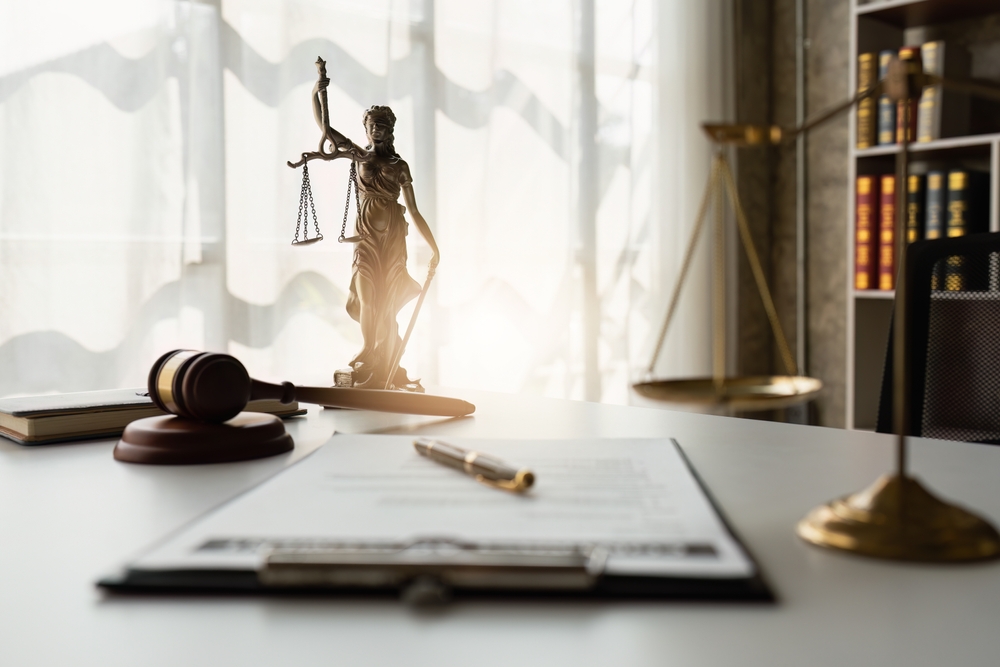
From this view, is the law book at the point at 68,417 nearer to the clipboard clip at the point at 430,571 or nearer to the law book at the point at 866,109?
the clipboard clip at the point at 430,571

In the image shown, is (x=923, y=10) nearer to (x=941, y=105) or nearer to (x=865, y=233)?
(x=941, y=105)

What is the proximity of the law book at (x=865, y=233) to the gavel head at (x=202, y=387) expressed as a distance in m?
2.19

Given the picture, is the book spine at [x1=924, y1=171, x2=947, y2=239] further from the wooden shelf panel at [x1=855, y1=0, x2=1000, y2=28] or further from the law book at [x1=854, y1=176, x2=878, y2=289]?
the wooden shelf panel at [x1=855, y1=0, x2=1000, y2=28]

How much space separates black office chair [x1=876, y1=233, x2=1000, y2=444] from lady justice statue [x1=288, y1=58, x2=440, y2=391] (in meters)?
0.68

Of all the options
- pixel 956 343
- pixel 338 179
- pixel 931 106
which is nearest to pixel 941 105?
pixel 931 106

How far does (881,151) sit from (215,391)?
2.22 meters

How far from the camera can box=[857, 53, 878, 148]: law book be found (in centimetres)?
247

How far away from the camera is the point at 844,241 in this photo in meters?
3.02

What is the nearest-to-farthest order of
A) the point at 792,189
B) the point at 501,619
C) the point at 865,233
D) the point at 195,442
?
the point at 501,619 < the point at 195,442 < the point at 865,233 < the point at 792,189

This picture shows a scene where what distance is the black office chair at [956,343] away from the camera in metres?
1.18

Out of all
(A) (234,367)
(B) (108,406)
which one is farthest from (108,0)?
(A) (234,367)

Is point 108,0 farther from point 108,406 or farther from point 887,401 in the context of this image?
point 887,401

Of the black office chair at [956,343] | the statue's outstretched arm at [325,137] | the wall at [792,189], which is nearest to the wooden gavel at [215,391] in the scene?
the statue's outstretched arm at [325,137]

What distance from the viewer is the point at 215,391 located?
78 centimetres
